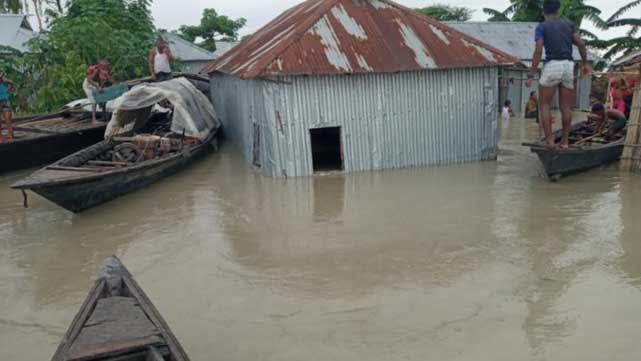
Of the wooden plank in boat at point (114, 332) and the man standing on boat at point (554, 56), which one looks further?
the man standing on boat at point (554, 56)

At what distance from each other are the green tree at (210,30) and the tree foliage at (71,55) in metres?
22.2

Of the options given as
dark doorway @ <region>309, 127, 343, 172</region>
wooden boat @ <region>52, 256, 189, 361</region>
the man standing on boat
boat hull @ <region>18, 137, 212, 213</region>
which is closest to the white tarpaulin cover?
boat hull @ <region>18, 137, 212, 213</region>

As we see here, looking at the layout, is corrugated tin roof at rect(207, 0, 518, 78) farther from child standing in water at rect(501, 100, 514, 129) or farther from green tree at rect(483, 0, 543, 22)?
green tree at rect(483, 0, 543, 22)

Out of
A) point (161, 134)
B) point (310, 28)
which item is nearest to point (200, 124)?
point (161, 134)

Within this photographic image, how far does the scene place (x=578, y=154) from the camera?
425 inches

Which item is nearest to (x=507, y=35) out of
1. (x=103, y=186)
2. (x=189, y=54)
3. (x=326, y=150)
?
(x=326, y=150)

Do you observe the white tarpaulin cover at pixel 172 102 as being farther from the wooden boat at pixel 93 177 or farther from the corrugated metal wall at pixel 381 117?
the corrugated metal wall at pixel 381 117

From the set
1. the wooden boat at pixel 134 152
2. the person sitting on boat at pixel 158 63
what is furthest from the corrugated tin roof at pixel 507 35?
the wooden boat at pixel 134 152

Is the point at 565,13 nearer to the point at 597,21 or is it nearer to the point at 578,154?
the point at 597,21

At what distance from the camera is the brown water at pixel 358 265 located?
5500mm

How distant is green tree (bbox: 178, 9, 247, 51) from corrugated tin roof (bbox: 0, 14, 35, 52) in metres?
16.2

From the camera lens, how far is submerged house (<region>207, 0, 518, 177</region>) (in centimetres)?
1145

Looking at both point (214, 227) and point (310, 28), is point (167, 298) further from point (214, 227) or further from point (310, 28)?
point (310, 28)

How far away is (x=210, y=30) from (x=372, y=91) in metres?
34.7
